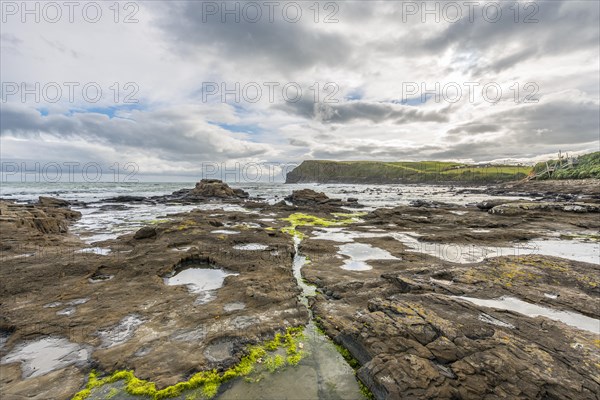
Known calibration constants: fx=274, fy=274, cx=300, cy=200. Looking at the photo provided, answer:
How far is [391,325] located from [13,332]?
10.7 m

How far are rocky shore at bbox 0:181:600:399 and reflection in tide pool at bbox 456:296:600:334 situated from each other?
0.17 feet

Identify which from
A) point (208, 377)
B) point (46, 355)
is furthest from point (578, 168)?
point (46, 355)

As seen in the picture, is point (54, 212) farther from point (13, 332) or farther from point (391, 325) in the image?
point (391, 325)

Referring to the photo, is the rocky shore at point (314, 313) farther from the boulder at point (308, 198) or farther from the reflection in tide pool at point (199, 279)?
the boulder at point (308, 198)

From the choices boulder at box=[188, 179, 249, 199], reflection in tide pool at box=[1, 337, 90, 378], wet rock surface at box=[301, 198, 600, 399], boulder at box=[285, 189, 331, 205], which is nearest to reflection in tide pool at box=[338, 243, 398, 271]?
wet rock surface at box=[301, 198, 600, 399]

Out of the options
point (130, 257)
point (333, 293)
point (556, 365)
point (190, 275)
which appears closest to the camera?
point (556, 365)

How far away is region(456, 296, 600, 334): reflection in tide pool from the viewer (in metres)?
7.23

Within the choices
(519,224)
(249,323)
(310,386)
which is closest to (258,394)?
(310,386)

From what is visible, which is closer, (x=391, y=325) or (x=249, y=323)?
(x=391, y=325)

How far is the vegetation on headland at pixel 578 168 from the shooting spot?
2857 inches

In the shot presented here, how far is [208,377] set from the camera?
6.21 metres

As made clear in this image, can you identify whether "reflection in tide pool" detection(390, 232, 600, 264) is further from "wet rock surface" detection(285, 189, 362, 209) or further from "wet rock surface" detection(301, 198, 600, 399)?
"wet rock surface" detection(285, 189, 362, 209)

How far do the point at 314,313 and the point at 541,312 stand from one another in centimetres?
659

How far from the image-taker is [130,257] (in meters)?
14.2
